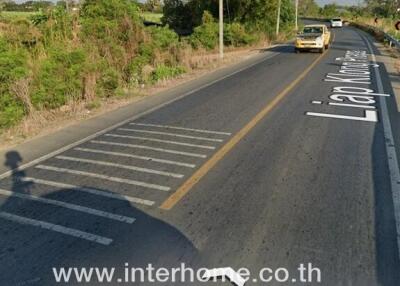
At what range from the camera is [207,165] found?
6.11m

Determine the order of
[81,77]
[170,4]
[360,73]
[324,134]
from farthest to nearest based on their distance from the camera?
[170,4] < [360,73] < [81,77] < [324,134]

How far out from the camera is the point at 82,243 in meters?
4.07

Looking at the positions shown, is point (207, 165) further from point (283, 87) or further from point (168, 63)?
point (168, 63)

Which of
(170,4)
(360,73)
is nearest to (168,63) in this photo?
(360,73)

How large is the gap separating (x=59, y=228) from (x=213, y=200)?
1893 mm

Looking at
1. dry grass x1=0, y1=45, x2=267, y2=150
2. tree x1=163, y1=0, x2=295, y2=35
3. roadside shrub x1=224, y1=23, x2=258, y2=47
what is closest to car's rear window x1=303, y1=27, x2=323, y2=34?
roadside shrub x1=224, y1=23, x2=258, y2=47

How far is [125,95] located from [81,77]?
139 centimetres

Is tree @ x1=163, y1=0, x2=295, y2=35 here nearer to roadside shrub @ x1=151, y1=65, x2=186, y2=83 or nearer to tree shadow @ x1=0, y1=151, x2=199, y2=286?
roadside shrub @ x1=151, y1=65, x2=186, y2=83

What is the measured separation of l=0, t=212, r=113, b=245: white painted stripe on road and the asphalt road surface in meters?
0.02

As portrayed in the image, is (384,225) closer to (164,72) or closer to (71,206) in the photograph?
(71,206)

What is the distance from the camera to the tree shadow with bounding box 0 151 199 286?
3.71 meters

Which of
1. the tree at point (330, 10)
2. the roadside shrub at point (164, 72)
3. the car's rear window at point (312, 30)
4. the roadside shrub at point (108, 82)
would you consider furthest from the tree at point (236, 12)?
the tree at point (330, 10)

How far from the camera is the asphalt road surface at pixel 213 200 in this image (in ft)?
12.5

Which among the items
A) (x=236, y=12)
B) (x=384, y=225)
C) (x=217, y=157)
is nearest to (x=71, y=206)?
(x=217, y=157)
